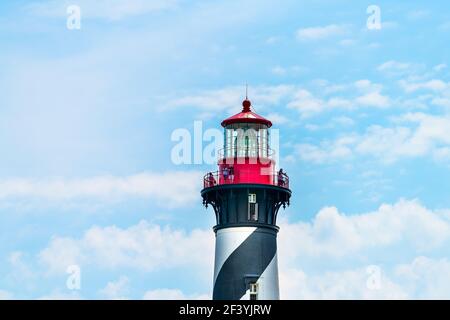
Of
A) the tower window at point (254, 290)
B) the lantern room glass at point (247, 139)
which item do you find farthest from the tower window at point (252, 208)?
the tower window at point (254, 290)

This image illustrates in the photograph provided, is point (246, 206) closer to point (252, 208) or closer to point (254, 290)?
point (252, 208)

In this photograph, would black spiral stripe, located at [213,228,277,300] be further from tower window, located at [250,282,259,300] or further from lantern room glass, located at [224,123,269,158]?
lantern room glass, located at [224,123,269,158]

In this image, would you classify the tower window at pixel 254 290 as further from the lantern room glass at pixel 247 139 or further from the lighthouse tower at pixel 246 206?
the lantern room glass at pixel 247 139

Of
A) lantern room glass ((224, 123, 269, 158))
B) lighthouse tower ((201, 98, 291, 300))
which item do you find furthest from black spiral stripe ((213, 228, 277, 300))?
lantern room glass ((224, 123, 269, 158))

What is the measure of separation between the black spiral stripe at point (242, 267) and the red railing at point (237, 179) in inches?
114

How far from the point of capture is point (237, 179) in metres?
72.4

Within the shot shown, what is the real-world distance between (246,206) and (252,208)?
358 mm

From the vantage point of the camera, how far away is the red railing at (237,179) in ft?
237

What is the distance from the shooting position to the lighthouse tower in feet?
234

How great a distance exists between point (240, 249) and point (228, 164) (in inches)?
197

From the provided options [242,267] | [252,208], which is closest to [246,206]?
[252,208]
